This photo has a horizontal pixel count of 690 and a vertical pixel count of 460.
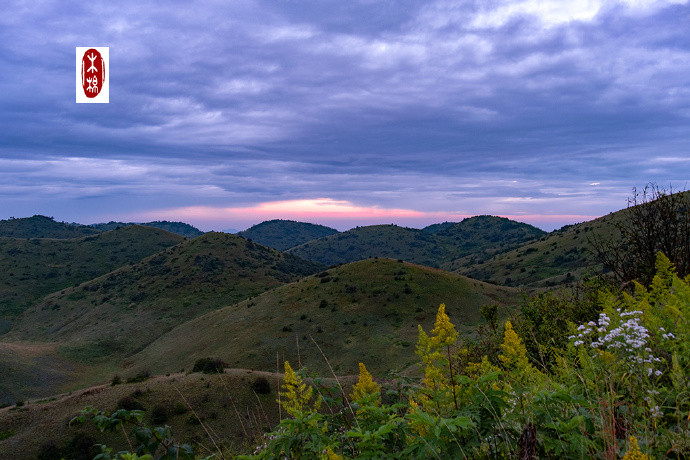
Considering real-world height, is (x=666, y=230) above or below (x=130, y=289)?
above

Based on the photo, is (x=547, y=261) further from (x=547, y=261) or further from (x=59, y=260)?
(x=59, y=260)

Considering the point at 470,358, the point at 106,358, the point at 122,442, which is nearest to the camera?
the point at 470,358

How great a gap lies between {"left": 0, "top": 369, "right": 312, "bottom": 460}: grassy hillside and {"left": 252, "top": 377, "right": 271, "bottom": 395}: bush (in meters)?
0.30

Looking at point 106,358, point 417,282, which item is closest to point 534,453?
point 417,282

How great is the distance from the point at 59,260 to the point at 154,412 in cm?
12503

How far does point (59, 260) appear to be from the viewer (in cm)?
12144

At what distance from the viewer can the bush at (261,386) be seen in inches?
1232

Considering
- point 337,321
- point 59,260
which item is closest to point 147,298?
point 337,321

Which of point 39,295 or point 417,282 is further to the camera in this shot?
point 39,295

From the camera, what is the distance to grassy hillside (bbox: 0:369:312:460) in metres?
24.2

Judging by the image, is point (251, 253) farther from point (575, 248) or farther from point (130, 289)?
point (575, 248)

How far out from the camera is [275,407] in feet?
97.4

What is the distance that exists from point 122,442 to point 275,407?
425 inches

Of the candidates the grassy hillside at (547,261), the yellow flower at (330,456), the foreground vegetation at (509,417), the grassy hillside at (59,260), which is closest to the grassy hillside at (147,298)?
the grassy hillside at (59,260)
